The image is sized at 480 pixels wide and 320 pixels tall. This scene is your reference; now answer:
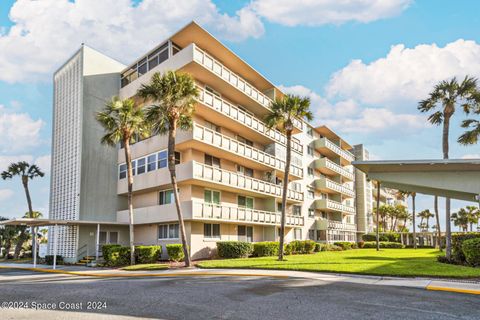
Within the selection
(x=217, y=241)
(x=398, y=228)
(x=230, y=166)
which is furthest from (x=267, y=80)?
(x=398, y=228)

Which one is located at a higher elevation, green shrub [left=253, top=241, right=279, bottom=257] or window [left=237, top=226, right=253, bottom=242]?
window [left=237, top=226, right=253, bottom=242]

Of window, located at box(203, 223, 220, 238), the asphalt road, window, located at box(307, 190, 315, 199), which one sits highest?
window, located at box(307, 190, 315, 199)

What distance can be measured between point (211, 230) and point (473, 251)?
17.9 metres

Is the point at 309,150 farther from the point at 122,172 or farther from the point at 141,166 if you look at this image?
the point at 122,172

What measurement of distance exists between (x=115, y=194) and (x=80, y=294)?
21056 millimetres

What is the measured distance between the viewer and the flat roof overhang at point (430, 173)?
53.2 ft

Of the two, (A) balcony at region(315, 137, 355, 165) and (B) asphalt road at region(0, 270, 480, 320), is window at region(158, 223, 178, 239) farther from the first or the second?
(A) balcony at region(315, 137, 355, 165)

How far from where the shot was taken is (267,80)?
38.0 m

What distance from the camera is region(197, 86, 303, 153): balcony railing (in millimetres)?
28545

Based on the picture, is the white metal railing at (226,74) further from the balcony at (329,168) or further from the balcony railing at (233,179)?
the balcony at (329,168)

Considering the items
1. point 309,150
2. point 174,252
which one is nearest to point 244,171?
point 174,252

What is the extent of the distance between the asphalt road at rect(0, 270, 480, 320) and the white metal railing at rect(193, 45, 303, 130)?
728 inches

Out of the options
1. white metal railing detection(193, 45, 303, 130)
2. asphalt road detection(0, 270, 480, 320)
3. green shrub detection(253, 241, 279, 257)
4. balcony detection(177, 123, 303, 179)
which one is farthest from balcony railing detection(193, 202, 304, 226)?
asphalt road detection(0, 270, 480, 320)

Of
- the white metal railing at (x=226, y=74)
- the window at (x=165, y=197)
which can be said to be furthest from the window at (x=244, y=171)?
the window at (x=165, y=197)
